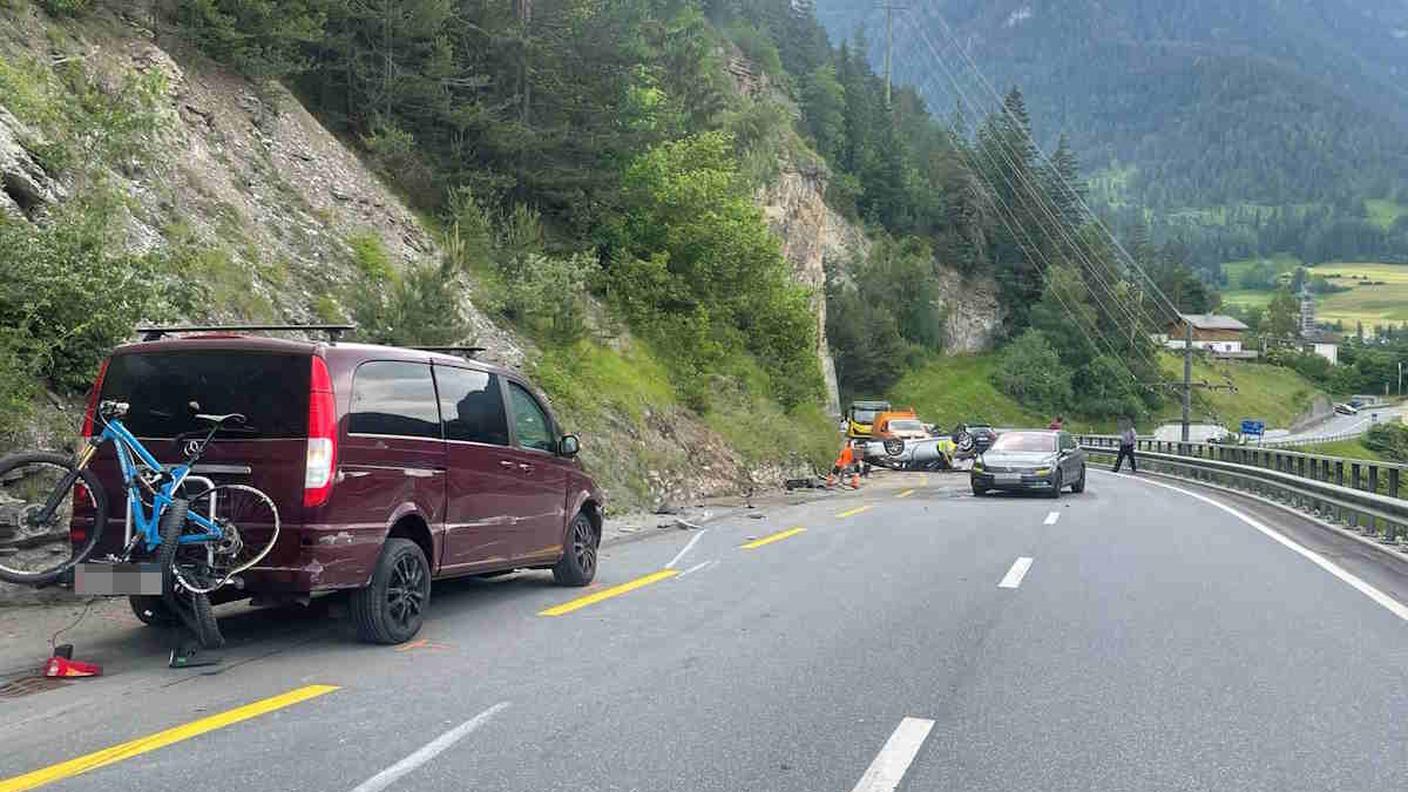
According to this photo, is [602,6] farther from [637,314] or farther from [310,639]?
[310,639]

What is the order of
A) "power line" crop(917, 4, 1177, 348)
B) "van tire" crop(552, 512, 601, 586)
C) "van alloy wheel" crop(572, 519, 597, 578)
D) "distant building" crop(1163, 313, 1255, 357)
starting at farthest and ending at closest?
"distant building" crop(1163, 313, 1255, 357) → "power line" crop(917, 4, 1177, 348) → "van alloy wheel" crop(572, 519, 597, 578) → "van tire" crop(552, 512, 601, 586)

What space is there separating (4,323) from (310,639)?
14.8ft

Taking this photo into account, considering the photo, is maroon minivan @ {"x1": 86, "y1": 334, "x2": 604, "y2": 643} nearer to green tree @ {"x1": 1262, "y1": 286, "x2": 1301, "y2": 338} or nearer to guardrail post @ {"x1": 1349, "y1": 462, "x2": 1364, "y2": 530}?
guardrail post @ {"x1": 1349, "y1": 462, "x2": 1364, "y2": 530}

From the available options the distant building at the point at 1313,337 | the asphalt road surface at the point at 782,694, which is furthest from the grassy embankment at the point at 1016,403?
the asphalt road surface at the point at 782,694

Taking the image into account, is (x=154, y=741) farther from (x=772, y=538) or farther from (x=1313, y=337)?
(x=1313, y=337)

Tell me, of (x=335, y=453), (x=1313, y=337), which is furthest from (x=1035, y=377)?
(x=335, y=453)

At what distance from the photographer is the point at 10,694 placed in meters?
6.06

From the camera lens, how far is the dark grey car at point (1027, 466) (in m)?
24.9

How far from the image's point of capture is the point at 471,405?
8578mm

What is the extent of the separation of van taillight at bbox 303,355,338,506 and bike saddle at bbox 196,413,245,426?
1.57 feet

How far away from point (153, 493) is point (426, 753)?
113 inches

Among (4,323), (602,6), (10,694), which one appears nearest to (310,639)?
(10,694)

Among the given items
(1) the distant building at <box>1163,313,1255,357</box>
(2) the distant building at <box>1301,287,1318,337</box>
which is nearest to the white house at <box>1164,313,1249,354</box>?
(1) the distant building at <box>1163,313,1255,357</box>

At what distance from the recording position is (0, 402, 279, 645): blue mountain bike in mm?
6582
